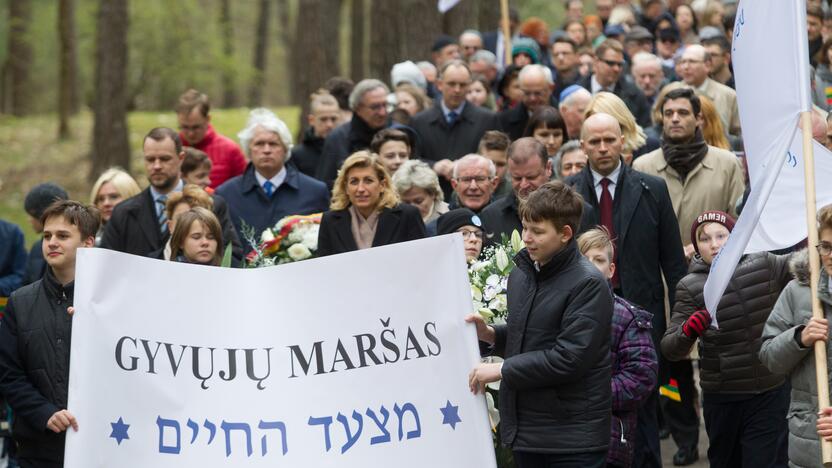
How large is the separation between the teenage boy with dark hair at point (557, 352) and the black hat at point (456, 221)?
211cm

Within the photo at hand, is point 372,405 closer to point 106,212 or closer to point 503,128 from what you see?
point 106,212

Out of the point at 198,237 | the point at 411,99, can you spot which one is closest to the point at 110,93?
the point at 411,99

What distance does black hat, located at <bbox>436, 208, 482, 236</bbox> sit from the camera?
8469 mm

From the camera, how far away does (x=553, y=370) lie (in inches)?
239

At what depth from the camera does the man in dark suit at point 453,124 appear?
12.3m

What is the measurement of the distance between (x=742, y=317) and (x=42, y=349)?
381 cm

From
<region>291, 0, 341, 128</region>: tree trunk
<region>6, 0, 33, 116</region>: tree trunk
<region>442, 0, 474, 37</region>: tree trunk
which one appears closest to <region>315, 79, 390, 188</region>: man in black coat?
<region>442, 0, 474, 37</region>: tree trunk

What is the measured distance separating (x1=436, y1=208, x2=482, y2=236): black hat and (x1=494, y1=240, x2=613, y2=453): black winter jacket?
2.11 metres

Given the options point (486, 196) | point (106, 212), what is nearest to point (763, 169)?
point (486, 196)

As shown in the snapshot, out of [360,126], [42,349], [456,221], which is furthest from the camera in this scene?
[360,126]

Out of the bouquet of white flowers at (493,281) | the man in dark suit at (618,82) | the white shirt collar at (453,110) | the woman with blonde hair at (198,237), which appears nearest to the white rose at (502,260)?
the bouquet of white flowers at (493,281)

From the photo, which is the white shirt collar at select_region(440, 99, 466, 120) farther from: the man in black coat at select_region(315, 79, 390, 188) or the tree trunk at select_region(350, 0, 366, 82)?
the tree trunk at select_region(350, 0, 366, 82)

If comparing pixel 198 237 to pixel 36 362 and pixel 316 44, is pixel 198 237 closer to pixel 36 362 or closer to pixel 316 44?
pixel 36 362

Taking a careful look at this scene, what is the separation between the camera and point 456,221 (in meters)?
8.48
